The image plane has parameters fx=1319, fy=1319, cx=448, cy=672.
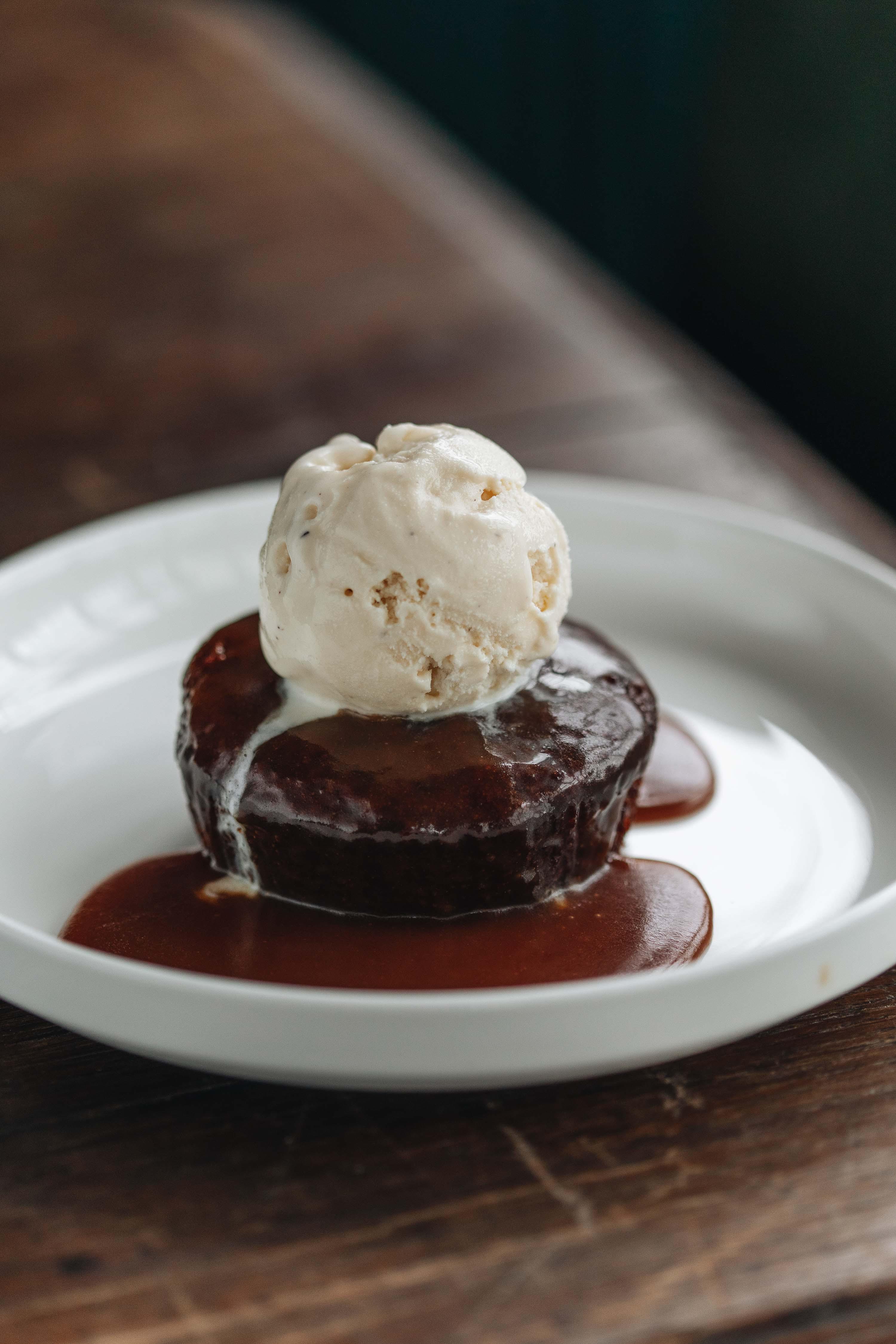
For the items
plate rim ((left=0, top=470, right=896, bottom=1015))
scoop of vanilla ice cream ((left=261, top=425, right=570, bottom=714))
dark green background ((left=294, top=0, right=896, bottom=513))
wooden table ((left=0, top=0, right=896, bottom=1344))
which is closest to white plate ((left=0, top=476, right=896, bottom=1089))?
plate rim ((left=0, top=470, right=896, bottom=1015))

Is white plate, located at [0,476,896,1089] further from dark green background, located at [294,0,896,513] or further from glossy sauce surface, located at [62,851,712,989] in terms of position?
dark green background, located at [294,0,896,513]

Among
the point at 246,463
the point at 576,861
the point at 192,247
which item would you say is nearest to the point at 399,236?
the point at 192,247

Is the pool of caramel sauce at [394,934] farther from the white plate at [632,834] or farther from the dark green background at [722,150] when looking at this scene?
→ the dark green background at [722,150]

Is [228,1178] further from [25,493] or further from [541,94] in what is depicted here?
[541,94]

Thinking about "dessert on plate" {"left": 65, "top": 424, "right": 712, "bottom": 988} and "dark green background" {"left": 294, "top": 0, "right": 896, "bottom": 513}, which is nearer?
"dessert on plate" {"left": 65, "top": 424, "right": 712, "bottom": 988}

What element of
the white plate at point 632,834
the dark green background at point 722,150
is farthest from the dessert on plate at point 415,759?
the dark green background at point 722,150
